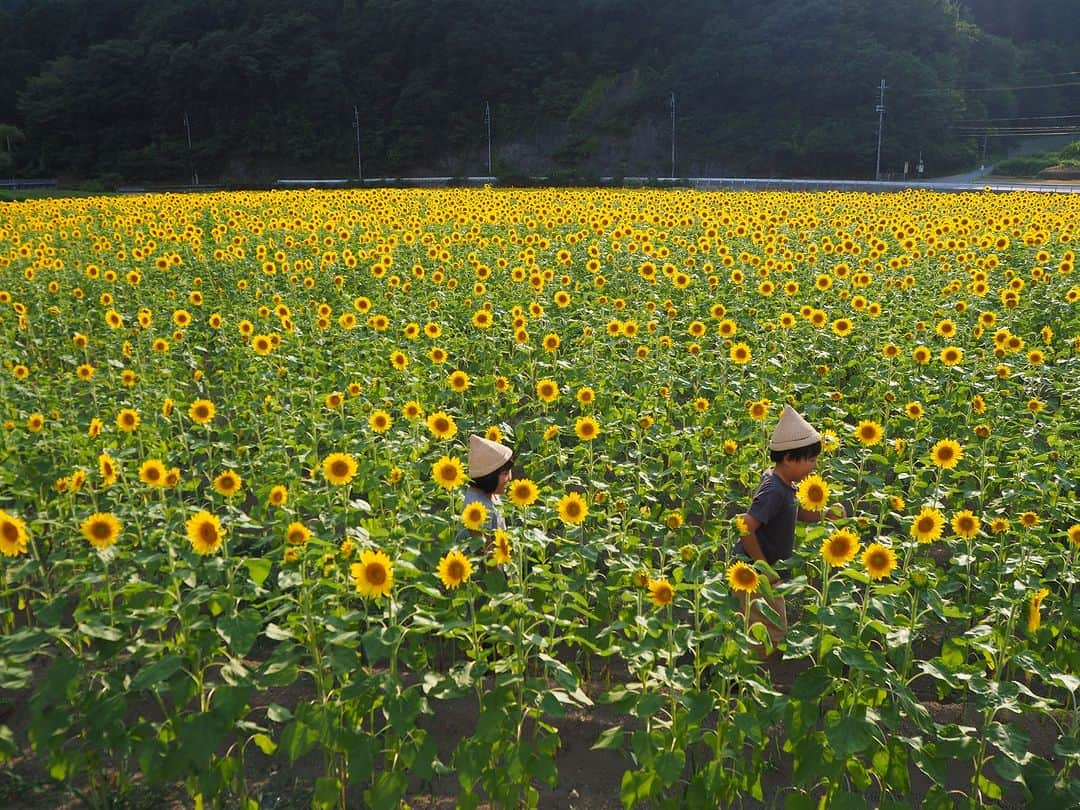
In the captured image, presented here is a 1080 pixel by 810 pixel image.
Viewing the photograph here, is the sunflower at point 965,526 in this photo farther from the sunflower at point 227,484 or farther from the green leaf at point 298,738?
the sunflower at point 227,484

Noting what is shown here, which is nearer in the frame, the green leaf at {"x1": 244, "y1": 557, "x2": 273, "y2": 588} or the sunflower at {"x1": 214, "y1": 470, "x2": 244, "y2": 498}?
the green leaf at {"x1": 244, "y1": 557, "x2": 273, "y2": 588}

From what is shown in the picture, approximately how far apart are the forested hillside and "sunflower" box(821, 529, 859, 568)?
59.6 meters

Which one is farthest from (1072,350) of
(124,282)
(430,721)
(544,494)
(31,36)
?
(31,36)

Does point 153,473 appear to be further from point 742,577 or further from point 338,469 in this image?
point 742,577

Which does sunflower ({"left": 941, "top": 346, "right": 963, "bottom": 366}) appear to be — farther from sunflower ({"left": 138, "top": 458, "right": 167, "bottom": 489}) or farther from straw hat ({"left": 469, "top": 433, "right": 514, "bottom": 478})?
sunflower ({"left": 138, "top": 458, "right": 167, "bottom": 489})

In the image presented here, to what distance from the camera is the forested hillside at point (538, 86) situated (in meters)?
60.3

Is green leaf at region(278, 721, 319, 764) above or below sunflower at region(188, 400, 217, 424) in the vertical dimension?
below

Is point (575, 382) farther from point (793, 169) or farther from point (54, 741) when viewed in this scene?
point (793, 169)

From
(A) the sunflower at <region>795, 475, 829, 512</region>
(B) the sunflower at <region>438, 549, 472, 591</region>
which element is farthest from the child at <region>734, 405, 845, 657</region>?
(B) the sunflower at <region>438, 549, 472, 591</region>

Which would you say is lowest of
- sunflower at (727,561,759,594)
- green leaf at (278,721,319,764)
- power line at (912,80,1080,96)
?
green leaf at (278,721,319,764)

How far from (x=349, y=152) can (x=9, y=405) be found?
7398 cm

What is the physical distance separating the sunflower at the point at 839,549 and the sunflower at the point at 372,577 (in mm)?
1526

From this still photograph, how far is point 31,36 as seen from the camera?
9331 cm

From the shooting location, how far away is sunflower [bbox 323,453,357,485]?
3.75m
